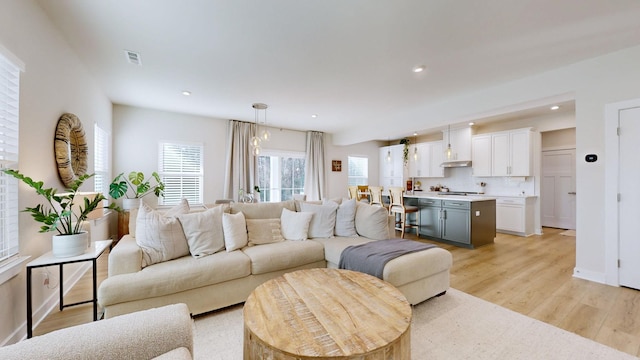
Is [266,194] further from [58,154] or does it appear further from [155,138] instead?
[58,154]

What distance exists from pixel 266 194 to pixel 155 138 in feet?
8.64

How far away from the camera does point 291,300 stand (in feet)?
5.10

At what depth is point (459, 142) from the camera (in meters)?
6.34

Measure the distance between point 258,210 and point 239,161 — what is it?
294 centimetres

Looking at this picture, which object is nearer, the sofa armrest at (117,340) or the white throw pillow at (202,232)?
the sofa armrest at (117,340)

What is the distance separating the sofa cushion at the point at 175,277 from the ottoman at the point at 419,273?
3.44ft

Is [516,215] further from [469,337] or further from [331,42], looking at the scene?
[331,42]

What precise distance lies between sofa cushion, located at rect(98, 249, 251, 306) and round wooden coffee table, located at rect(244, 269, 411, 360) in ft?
2.29

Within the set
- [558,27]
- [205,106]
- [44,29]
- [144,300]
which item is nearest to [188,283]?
[144,300]

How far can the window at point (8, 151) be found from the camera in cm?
170

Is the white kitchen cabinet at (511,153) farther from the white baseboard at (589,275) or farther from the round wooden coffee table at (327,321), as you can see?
the round wooden coffee table at (327,321)

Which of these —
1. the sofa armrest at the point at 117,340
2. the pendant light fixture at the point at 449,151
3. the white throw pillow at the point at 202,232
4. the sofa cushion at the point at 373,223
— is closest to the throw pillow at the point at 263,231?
the white throw pillow at the point at 202,232

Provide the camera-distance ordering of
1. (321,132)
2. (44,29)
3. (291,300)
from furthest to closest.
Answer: (321,132), (44,29), (291,300)

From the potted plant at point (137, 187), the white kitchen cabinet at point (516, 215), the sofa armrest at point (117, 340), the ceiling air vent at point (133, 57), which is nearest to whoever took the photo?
the sofa armrest at point (117, 340)
